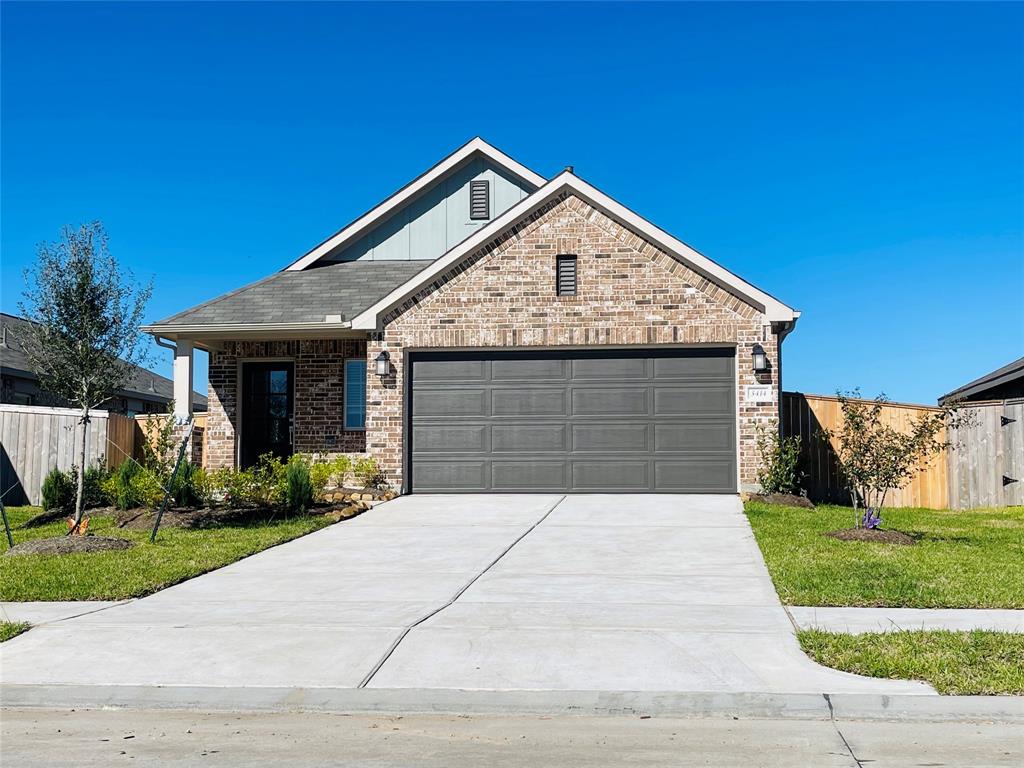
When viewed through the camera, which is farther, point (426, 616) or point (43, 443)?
point (43, 443)

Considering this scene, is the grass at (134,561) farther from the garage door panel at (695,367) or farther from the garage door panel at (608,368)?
the garage door panel at (695,367)

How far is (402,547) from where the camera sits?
1146 cm

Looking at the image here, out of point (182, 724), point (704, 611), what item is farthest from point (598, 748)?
point (704, 611)

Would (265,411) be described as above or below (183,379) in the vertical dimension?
below

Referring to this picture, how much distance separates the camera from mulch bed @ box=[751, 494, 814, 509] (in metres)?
15.4

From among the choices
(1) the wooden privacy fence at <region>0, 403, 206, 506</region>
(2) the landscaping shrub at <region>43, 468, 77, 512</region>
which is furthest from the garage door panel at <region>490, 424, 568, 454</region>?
(2) the landscaping shrub at <region>43, 468, 77, 512</region>

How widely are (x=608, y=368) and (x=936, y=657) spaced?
11.1m

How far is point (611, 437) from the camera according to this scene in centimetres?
1681

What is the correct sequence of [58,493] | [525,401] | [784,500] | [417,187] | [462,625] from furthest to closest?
[417,187], [525,401], [58,493], [784,500], [462,625]

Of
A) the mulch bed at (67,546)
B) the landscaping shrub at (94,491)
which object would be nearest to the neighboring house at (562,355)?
the landscaping shrub at (94,491)

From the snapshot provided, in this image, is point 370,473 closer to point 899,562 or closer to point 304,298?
point 304,298

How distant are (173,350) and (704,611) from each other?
1329 cm

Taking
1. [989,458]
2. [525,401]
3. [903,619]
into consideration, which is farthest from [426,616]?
[989,458]

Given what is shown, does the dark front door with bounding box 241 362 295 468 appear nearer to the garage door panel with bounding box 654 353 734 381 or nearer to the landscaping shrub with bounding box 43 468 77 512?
the landscaping shrub with bounding box 43 468 77 512
